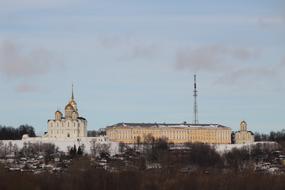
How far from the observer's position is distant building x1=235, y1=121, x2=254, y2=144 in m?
102

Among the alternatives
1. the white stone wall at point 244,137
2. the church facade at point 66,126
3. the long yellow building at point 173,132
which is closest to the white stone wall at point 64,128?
the church facade at point 66,126

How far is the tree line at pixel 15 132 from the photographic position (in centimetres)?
9781

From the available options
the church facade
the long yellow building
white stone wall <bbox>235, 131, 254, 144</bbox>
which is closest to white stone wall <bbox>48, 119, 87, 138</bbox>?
the church facade

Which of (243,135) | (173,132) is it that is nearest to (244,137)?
(243,135)

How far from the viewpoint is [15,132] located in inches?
3959

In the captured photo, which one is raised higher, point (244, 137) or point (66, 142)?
point (244, 137)

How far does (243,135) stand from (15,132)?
2572 centimetres

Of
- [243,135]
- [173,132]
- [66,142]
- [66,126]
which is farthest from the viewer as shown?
[243,135]

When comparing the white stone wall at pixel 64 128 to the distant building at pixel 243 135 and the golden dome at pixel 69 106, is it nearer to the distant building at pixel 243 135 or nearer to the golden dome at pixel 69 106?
the golden dome at pixel 69 106

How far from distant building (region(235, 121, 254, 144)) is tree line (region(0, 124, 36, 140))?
908 inches

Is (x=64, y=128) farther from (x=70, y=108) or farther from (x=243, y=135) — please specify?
(x=243, y=135)

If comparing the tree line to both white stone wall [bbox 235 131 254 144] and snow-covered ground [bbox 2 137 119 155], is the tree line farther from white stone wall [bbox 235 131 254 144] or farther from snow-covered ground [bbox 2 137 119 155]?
white stone wall [bbox 235 131 254 144]

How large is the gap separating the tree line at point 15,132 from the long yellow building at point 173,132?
8.95m

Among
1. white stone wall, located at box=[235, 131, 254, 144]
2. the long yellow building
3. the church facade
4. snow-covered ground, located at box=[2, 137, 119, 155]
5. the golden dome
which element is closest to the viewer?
snow-covered ground, located at box=[2, 137, 119, 155]
